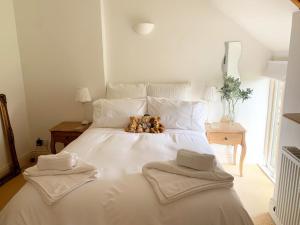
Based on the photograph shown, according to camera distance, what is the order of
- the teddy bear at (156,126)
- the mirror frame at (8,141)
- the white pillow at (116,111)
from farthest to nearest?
the mirror frame at (8,141) < the white pillow at (116,111) < the teddy bear at (156,126)

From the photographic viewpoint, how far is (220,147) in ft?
11.4

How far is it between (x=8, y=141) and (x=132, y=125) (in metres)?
1.61

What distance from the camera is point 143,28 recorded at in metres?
3.15

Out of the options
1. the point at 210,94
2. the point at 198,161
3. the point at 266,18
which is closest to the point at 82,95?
the point at 210,94

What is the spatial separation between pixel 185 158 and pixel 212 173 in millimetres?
197

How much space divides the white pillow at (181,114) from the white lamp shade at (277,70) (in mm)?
854

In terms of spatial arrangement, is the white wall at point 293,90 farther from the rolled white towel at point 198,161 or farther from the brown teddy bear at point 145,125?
the brown teddy bear at point 145,125

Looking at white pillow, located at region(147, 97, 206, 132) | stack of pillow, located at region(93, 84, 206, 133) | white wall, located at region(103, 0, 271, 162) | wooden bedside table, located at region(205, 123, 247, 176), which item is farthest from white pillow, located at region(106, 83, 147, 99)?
wooden bedside table, located at region(205, 123, 247, 176)

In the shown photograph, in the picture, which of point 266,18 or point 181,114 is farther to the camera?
point 181,114

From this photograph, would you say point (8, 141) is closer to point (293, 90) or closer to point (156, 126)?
point (156, 126)

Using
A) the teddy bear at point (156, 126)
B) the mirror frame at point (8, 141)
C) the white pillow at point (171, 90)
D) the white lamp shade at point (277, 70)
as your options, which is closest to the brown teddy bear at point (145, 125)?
the teddy bear at point (156, 126)

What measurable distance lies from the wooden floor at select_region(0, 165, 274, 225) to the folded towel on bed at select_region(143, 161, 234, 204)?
1.01m

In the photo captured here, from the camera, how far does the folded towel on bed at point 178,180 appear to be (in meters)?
1.53

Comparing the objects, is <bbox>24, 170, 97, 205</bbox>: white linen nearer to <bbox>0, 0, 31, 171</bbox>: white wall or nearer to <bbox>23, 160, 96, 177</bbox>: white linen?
<bbox>23, 160, 96, 177</bbox>: white linen
